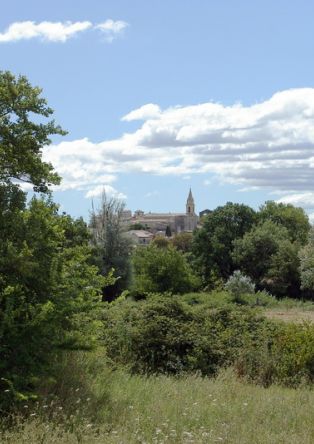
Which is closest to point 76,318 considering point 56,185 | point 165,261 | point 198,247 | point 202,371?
point 56,185

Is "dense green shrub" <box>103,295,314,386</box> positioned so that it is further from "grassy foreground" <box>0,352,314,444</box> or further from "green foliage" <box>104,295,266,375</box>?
"grassy foreground" <box>0,352,314,444</box>

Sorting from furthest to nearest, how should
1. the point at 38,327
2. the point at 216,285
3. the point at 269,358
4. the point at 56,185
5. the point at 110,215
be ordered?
the point at 216,285, the point at 110,215, the point at 269,358, the point at 56,185, the point at 38,327

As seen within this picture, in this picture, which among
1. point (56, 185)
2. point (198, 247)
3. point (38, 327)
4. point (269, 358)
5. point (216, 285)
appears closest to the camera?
point (38, 327)

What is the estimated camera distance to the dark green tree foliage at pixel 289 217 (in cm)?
7725

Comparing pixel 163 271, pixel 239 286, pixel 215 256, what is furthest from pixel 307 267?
pixel 215 256

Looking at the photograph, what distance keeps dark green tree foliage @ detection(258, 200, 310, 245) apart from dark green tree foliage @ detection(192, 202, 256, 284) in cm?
767

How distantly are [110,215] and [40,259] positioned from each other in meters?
35.9

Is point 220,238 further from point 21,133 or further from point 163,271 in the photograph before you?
point 21,133

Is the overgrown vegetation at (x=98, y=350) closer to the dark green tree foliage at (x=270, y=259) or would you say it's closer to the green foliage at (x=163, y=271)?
the green foliage at (x=163, y=271)

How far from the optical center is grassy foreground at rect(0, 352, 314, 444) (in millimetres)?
6719

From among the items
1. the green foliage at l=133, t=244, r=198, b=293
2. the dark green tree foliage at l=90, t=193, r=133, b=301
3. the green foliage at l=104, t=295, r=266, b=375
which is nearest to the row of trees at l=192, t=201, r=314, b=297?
the green foliage at l=133, t=244, r=198, b=293

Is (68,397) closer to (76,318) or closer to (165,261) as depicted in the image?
(76,318)

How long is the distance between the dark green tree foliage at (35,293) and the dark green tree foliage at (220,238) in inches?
2033

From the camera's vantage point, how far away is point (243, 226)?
218 feet
